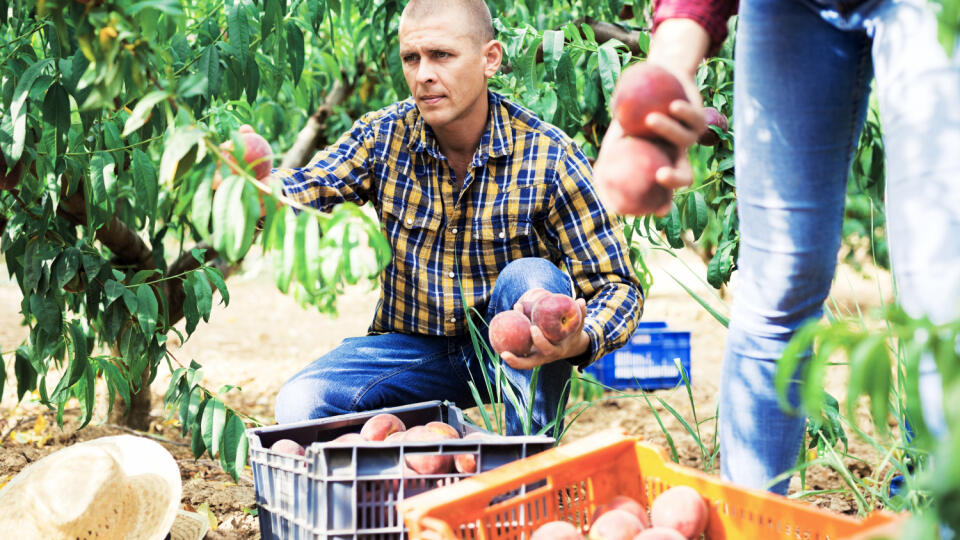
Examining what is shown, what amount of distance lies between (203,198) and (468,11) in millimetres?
1244

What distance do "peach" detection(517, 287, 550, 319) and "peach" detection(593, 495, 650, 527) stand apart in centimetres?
49

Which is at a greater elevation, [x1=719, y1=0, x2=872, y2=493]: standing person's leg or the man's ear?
the man's ear

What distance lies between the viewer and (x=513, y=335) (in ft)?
5.79

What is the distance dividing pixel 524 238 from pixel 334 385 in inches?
22.5

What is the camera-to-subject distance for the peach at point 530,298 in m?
1.81

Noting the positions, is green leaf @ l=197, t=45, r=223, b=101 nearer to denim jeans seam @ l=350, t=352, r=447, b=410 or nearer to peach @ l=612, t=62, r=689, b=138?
denim jeans seam @ l=350, t=352, r=447, b=410

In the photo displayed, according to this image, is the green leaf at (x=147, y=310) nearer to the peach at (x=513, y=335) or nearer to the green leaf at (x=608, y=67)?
the peach at (x=513, y=335)

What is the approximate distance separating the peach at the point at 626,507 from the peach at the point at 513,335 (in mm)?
413

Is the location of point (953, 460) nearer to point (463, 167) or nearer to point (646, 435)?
point (463, 167)

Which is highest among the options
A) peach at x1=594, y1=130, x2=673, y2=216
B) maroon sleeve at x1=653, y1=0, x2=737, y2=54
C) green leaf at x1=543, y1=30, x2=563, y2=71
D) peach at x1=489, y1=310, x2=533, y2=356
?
green leaf at x1=543, y1=30, x2=563, y2=71

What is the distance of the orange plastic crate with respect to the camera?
1.21m

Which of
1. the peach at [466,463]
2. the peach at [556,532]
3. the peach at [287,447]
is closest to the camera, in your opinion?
the peach at [556,532]

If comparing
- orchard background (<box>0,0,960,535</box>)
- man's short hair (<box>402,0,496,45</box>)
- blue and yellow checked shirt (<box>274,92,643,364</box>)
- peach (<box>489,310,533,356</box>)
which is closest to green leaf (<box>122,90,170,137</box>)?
orchard background (<box>0,0,960,535</box>)

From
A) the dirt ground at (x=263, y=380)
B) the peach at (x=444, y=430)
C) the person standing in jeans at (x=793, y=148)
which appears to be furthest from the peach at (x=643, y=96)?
the peach at (x=444, y=430)
